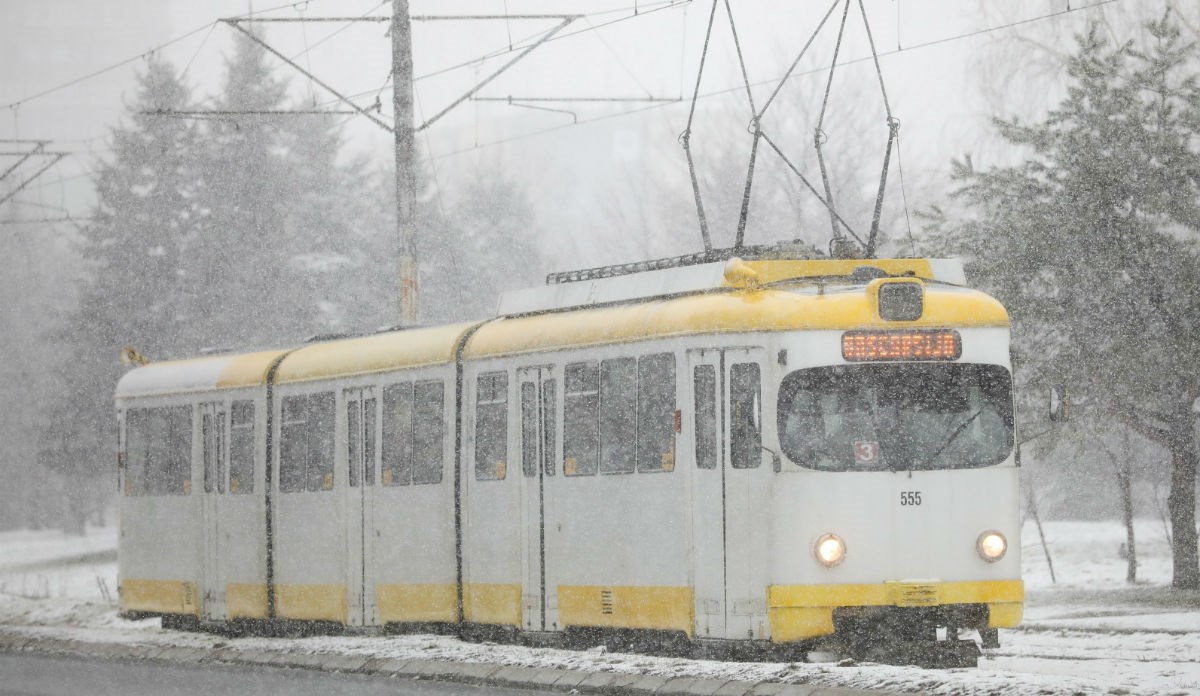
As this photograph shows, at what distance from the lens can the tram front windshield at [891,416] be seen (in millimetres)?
13680

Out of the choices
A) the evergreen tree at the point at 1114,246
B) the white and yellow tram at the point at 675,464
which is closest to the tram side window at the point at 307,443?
the white and yellow tram at the point at 675,464

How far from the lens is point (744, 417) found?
13930 mm

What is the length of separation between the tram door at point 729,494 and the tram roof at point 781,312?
0.24 metres

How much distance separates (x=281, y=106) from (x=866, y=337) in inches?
1641

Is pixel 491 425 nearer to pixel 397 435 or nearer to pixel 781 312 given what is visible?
pixel 397 435

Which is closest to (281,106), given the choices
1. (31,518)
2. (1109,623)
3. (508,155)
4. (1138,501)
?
(1138,501)

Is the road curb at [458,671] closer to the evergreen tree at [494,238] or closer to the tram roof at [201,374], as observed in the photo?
the tram roof at [201,374]

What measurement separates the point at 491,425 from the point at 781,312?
12.7ft

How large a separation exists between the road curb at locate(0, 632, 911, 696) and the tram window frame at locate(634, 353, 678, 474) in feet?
5.72

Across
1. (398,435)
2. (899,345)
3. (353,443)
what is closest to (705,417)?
(899,345)

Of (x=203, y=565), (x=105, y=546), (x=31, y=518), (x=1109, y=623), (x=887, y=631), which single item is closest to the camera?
(x=887, y=631)

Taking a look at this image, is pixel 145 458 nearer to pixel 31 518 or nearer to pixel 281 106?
A: pixel 281 106

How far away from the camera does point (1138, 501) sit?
38.2 m

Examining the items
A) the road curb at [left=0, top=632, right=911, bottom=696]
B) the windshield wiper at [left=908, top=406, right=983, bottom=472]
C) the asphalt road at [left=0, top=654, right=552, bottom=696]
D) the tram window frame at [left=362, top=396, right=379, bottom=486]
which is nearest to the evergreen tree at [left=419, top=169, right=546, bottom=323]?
the road curb at [left=0, top=632, right=911, bottom=696]
